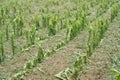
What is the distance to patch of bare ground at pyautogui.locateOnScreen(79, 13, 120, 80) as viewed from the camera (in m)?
4.87

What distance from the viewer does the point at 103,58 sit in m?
5.50

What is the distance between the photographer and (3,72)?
198 inches

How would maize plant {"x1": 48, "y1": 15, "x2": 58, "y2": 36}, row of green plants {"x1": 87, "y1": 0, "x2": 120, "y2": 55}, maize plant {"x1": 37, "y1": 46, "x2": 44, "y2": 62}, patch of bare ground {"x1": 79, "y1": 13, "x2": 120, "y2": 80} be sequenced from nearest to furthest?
patch of bare ground {"x1": 79, "y1": 13, "x2": 120, "y2": 80} < maize plant {"x1": 37, "y1": 46, "x2": 44, "y2": 62} < row of green plants {"x1": 87, "y1": 0, "x2": 120, "y2": 55} < maize plant {"x1": 48, "y1": 15, "x2": 58, "y2": 36}

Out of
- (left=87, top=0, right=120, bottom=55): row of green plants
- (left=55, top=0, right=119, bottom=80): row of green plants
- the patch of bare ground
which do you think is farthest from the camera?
(left=87, top=0, right=120, bottom=55): row of green plants

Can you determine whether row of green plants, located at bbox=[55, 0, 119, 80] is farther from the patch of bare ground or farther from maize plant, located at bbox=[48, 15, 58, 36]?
maize plant, located at bbox=[48, 15, 58, 36]

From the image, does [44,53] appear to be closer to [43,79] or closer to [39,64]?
[39,64]

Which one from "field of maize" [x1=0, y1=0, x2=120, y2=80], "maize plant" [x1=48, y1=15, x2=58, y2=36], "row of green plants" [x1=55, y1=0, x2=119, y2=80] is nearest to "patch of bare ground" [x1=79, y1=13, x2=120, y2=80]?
"field of maize" [x1=0, y1=0, x2=120, y2=80]

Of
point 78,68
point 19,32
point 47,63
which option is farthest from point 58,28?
point 78,68

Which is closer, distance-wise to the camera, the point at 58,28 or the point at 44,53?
the point at 44,53

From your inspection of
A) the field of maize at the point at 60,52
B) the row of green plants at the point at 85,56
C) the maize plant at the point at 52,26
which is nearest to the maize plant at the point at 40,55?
the field of maize at the point at 60,52

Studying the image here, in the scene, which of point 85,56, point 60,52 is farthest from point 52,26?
point 85,56

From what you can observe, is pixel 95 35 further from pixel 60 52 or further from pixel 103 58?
pixel 60 52

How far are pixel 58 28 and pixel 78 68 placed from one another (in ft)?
9.85

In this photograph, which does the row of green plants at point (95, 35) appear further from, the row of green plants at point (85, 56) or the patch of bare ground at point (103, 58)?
the patch of bare ground at point (103, 58)
